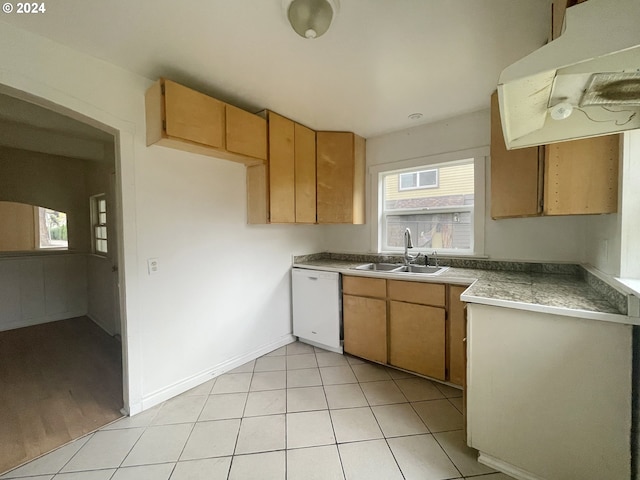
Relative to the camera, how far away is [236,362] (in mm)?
2492

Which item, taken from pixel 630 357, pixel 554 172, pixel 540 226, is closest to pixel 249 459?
pixel 630 357

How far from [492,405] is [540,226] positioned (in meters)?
1.60

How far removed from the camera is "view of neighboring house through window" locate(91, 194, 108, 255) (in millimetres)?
3633

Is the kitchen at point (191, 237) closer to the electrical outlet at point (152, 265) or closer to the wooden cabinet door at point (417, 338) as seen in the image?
the electrical outlet at point (152, 265)

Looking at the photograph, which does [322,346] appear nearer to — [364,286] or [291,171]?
[364,286]

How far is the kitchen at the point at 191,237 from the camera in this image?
158 cm

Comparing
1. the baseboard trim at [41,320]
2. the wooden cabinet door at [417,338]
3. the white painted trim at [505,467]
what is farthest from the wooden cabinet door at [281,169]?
the baseboard trim at [41,320]

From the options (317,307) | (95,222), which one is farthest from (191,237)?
(95,222)

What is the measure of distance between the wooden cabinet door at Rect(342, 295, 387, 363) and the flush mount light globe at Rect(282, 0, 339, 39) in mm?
2082

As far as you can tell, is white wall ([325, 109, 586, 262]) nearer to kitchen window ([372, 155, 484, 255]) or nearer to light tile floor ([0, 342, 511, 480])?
kitchen window ([372, 155, 484, 255])

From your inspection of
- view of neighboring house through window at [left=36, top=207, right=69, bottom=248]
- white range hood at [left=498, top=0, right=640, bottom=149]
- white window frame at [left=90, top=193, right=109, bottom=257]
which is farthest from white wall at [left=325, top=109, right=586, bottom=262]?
view of neighboring house through window at [left=36, top=207, right=69, bottom=248]

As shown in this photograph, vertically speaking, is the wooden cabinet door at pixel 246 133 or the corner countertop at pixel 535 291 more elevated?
the wooden cabinet door at pixel 246 133

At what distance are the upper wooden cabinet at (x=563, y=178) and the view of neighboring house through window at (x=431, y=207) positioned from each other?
2.37 ft

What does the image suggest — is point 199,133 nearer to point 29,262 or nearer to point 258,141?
point 258,141
